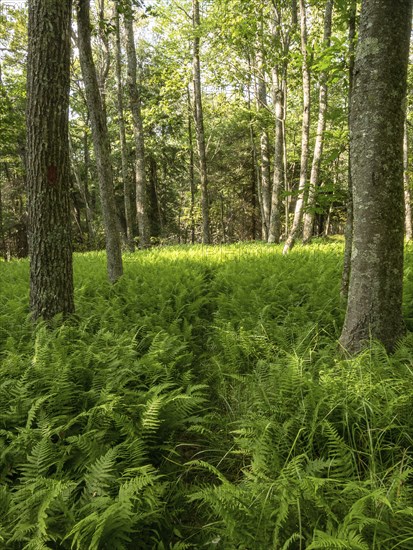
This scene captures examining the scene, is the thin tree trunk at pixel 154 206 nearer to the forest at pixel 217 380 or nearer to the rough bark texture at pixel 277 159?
the rough bark texture at pixel 277 159

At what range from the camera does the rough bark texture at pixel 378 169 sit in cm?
323

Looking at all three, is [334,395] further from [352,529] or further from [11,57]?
[11,57]

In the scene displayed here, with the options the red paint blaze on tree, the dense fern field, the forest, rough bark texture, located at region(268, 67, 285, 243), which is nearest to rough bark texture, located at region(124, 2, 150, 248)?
rough bark texture, located at region(268, 67, 285, 243)

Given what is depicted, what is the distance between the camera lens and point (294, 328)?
4590mm

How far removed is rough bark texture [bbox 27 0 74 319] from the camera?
4.54 m

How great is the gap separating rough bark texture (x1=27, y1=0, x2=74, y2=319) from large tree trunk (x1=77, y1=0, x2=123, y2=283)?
2157 mm

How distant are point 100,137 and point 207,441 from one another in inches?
240

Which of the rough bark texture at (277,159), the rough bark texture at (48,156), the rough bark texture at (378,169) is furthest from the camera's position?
the rough bark texture at (277,159)

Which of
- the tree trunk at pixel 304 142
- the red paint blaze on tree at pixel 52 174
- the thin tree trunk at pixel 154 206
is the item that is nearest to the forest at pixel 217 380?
the red paint blaze on tree at pixel 52 174

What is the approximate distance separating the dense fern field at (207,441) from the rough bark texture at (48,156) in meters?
0.59

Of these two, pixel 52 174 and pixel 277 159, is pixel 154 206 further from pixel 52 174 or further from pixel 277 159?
pixel 52 174

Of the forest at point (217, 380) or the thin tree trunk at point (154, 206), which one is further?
the thin tree trunk at point (154, 206)

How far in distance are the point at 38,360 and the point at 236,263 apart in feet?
19.0

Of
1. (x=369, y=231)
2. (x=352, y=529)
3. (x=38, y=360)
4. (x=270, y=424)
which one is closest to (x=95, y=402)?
(x=38, y=360)
